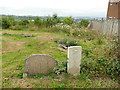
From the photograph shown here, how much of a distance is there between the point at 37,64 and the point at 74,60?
3.58 feet

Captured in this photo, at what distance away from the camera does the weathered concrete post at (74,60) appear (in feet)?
11.3

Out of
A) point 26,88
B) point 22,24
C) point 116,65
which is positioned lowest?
point 26,88

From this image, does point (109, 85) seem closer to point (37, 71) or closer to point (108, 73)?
point (108, 73)

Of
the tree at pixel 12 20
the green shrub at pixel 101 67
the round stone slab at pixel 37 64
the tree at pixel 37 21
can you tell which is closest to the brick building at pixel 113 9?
the green shrub at pixel 101 67

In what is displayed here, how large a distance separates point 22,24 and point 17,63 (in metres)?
12.1

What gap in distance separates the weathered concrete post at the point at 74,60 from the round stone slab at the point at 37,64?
0.55 metres

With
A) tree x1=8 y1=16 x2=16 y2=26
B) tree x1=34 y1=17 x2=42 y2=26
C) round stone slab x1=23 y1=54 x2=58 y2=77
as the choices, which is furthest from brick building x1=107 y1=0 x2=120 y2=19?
tree x1=8 y1=16 x2=16 y2=26

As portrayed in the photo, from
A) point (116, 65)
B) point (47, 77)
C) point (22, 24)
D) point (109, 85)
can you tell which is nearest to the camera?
point (109, 85)

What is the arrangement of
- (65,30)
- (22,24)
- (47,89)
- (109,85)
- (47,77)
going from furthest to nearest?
(22,24), (65,30), (47,77), (109,85), (47,89)

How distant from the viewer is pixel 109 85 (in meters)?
3.12

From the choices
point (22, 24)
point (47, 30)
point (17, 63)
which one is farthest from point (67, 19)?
point (17, 63)

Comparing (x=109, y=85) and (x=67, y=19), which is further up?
(x=67, y=19)

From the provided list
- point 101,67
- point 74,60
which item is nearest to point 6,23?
point 74,60

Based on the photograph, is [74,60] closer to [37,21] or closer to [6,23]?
[37,21]
